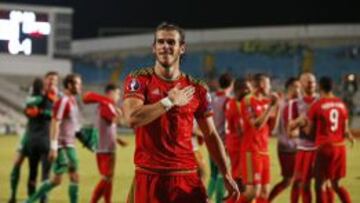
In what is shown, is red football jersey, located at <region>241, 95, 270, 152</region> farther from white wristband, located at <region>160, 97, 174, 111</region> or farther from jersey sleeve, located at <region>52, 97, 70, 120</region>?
white wristband, located at <region>160, 97, 174, 111</region>

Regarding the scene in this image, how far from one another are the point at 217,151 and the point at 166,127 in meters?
0.54

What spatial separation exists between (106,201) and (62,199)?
1.96m

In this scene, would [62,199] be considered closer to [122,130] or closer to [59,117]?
[59,117]

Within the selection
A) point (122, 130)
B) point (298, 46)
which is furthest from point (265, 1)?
point (122, 130)

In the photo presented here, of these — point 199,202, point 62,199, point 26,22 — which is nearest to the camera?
point 199,202

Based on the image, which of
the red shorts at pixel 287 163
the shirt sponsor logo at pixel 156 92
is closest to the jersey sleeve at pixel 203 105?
the shirt sponsor logo at pixel 156 92

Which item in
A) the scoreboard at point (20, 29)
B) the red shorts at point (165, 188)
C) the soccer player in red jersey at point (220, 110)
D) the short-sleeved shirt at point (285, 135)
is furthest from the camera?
the scoreboard at point (20, 29)

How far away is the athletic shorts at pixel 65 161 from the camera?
10.8 metres

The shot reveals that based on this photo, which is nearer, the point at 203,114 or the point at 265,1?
→ the point at 203,114

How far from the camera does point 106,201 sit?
11.1 metres

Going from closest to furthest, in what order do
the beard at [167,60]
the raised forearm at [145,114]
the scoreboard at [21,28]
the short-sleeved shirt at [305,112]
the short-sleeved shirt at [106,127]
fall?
the raised forearm at [145,114]
the beard at [167,60]
the short-sleeved shirt at [305,112]
the short-sleeved shirt at [106,127]
the scoreboard at [21,28]

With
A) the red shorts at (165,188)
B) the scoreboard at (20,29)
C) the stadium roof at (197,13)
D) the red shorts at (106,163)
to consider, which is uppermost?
the stadium roof at (197,13)

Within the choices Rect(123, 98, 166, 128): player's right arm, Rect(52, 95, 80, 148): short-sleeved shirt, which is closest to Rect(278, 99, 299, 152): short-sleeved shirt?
Rect(52, 95, 80, 148): short-sleeved shirt

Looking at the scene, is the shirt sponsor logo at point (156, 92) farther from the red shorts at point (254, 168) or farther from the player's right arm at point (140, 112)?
the red shorts at point (254, 168)
